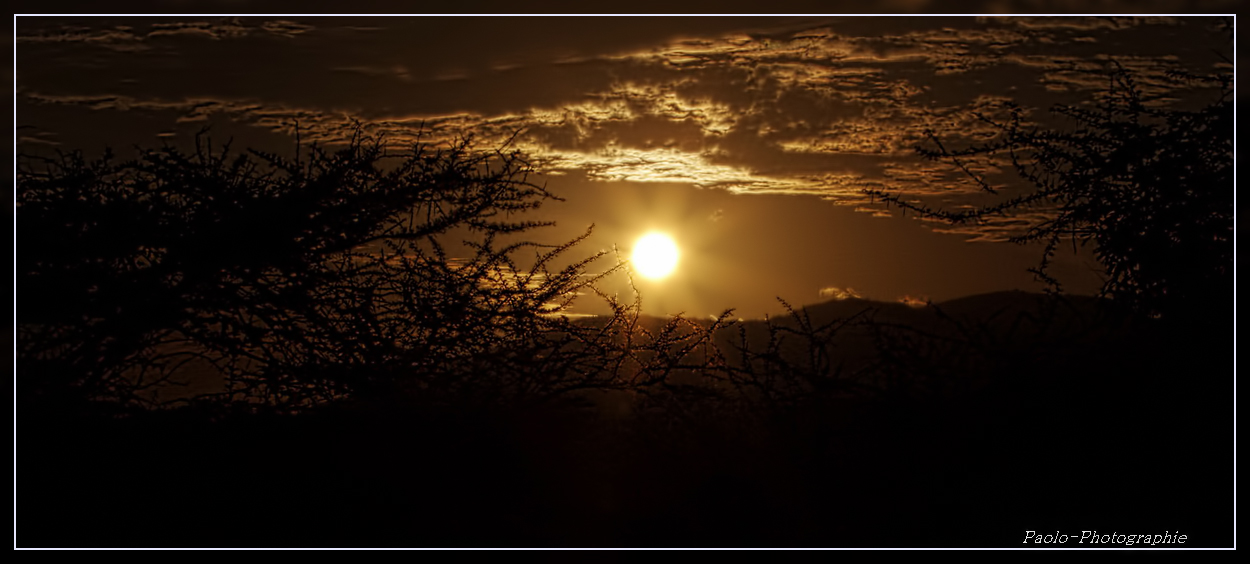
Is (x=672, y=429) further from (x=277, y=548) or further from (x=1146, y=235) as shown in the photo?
(x=1146, y=235)

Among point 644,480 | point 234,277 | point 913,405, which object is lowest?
point 644,480

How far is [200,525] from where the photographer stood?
3133 mm

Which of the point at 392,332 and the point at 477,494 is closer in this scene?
the point at 477,494

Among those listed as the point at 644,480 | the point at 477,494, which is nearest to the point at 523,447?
the point at 477,494

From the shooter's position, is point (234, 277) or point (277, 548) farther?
point (234, 277)

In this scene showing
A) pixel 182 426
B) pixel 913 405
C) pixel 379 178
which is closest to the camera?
pixel 913 405

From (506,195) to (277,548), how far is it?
1405 millimetres

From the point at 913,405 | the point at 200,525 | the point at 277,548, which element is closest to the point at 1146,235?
the point at 913,405

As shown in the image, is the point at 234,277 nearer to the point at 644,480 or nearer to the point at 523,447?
the point at 523,447

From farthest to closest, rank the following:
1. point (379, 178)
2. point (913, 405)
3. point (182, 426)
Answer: point (379, 178)
point (182, 426)
point (913, 405)

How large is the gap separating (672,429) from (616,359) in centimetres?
28

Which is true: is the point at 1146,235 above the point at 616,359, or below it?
above

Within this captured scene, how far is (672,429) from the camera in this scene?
3.08m

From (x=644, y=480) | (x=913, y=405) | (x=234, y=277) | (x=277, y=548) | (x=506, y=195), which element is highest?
(x=506, y=195)
